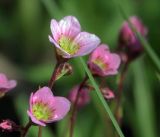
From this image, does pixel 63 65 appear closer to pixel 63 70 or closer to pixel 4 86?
pixel 63 70

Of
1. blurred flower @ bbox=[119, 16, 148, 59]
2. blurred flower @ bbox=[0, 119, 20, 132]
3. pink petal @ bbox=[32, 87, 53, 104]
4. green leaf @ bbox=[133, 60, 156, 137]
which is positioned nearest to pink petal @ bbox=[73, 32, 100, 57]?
pink petal @ bbox=[32, 87, 53, 104]

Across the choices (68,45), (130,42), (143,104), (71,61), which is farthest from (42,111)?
(71,61)

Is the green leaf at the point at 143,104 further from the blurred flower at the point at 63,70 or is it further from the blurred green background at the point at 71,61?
the blurred flower at the point at 63,70

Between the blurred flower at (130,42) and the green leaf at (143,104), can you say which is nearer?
the blurred flower at (130,42)

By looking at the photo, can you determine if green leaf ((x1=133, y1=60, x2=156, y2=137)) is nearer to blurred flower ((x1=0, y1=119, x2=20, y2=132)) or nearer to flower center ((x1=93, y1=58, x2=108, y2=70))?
flower center ((x1=93, y1=58, x2=108, y2=70))

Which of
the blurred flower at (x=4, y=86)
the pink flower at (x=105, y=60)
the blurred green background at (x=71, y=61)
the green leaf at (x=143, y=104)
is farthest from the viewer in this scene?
the blurred green background at (x=71, y=61)

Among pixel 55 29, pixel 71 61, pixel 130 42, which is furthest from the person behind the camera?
pixel 71 61

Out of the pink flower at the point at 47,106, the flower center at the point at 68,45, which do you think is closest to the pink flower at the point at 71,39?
the flower center at the point at 68,45
